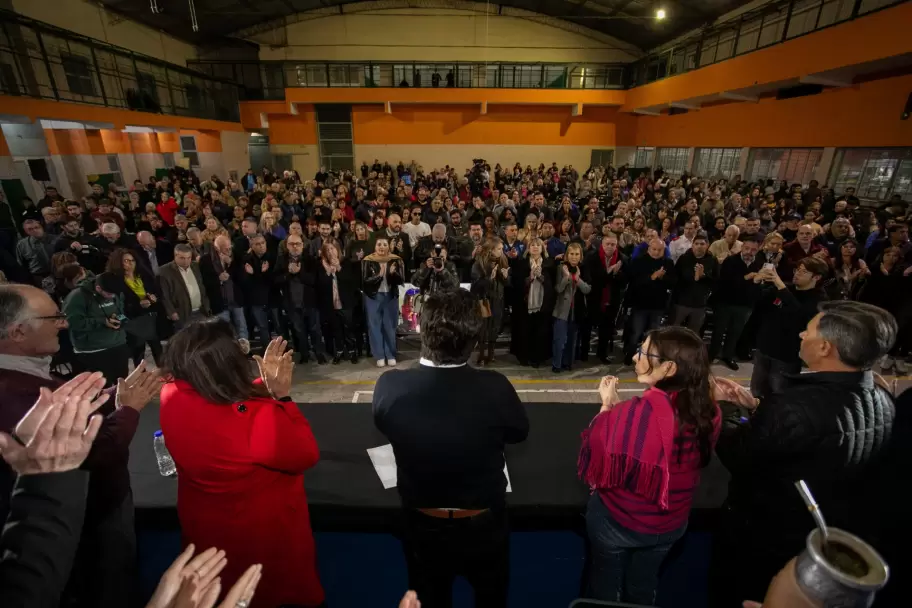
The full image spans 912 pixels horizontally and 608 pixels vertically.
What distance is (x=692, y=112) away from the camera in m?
16.6

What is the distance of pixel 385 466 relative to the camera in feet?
8.05

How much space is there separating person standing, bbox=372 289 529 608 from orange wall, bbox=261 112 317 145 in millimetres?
21974

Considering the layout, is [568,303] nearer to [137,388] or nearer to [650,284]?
[650,284]

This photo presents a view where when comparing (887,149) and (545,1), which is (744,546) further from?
(545,1)

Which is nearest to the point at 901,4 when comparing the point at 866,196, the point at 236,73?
the point at 866,196

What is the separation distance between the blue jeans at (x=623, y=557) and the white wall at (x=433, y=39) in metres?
22.6

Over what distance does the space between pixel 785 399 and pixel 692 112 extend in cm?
1858

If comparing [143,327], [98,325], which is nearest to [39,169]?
[143,327]

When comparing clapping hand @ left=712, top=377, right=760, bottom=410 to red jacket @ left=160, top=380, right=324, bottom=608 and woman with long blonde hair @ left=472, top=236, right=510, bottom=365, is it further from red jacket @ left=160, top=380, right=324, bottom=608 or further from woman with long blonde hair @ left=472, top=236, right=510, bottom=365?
woman with long blonde hair @ left=472, top=236, right=510, bottom=365

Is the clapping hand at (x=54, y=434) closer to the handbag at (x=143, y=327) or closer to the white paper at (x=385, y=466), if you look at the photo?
the white paper at (x=385, y=466)

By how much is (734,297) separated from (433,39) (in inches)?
802

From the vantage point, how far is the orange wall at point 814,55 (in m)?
7.06

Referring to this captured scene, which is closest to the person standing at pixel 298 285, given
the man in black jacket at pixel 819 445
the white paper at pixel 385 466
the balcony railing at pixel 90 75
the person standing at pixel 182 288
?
the person standing at pixel 182 288

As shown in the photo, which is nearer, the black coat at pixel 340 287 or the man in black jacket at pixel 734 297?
the man in black jacket at pixel 734 297
